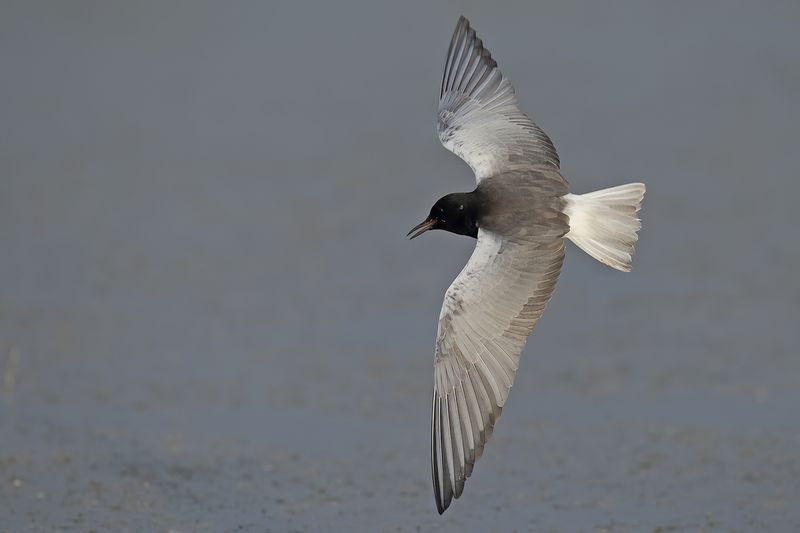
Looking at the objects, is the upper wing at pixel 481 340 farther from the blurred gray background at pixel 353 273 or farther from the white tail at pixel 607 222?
the blurred gray background at pixel 353 273

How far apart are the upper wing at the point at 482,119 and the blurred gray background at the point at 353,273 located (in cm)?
119

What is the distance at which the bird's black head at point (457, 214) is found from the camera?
17.2ft

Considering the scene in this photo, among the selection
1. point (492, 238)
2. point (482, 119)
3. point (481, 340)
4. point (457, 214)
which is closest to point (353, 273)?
point (482, 119)

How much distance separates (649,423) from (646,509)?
79 centimetres

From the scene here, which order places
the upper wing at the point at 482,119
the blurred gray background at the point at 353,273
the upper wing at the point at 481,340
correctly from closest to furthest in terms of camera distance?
the upper wing at the point at 481,340, the blurred gray background at the point at 353,273, the upper wing at the point at 482,119

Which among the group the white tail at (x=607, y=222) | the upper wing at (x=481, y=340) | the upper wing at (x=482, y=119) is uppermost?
the upper wing at (x=482, y=119)

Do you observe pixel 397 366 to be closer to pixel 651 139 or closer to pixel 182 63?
pixel 651 139

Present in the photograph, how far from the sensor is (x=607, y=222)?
5.21m

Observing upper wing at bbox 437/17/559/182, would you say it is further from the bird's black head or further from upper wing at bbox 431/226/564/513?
upper wing at bbox 431/226/564/513

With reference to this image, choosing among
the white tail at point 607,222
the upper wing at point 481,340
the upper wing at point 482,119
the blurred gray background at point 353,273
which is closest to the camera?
the upper wing at point 481,340

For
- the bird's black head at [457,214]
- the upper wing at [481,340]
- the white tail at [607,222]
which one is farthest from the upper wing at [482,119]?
the upper wing at [481,340]

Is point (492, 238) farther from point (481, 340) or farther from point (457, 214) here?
point (481, 340)

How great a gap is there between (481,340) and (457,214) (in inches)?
25.0

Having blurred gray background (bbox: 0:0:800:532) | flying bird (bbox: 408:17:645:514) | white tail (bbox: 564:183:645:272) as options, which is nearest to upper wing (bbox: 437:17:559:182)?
flying bird (bbox: 408:17:645:514)
